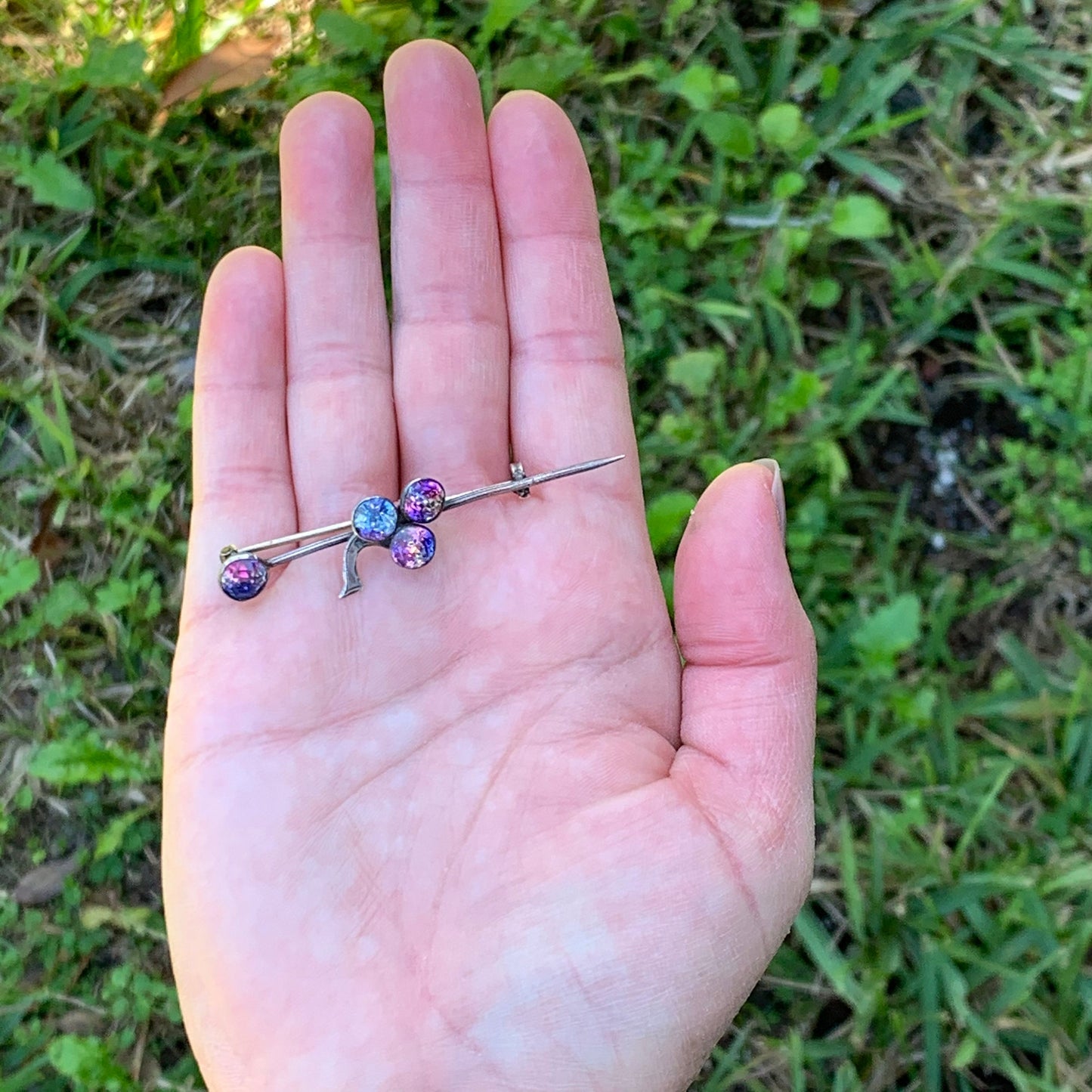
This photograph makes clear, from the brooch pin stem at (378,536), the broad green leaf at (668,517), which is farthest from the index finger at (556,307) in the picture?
the broad green leaf at (668,517)

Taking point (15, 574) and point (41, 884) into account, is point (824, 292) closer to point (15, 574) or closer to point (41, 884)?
point (15, 574)

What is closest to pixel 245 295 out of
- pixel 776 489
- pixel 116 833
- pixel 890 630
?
pixel 776 489

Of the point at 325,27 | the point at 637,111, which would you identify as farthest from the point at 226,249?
the point at 637,111

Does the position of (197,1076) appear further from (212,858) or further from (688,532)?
(688,532)

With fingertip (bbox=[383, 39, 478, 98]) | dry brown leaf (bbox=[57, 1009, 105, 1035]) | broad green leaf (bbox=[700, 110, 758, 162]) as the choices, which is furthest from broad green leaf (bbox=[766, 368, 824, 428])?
dry brown leaf (bbox=[57, 1009, 105, 1035])

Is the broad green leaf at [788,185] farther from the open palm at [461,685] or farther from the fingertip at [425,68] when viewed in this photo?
the fingertip at [425,68]
